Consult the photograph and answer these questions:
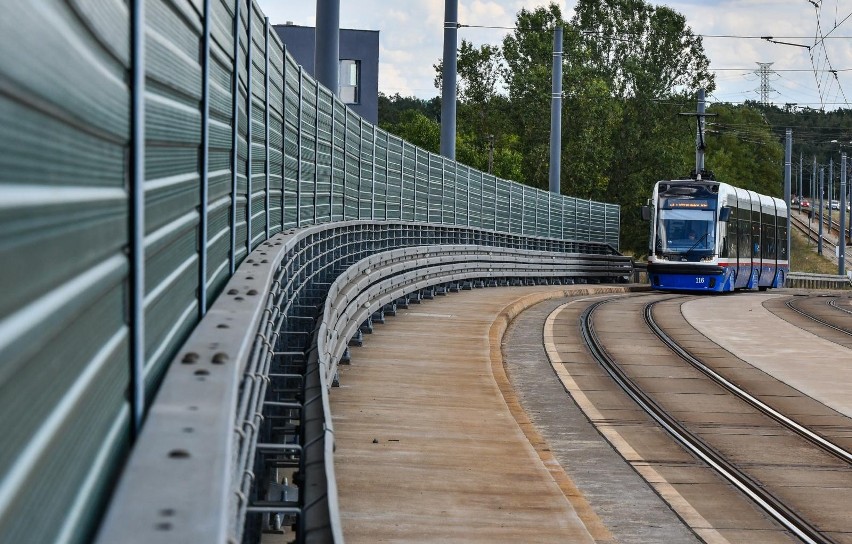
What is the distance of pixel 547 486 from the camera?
8930mm

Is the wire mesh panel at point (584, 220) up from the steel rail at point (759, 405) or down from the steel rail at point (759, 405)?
up

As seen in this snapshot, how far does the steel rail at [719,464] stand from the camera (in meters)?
9.27

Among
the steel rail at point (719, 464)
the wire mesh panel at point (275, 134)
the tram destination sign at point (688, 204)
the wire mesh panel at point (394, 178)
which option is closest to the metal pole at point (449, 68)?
the wire mesh panel at point (394, 178)

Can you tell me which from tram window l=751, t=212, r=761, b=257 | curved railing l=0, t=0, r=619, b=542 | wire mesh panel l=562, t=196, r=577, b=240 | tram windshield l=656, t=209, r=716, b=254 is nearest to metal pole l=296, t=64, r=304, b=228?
curved railing l=0, t=0, r=619, b=542

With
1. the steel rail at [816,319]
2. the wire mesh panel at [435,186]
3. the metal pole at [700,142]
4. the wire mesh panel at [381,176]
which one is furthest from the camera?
the metal pole at [700,142]

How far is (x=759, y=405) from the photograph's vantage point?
14883mm

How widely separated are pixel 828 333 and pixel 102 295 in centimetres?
2350

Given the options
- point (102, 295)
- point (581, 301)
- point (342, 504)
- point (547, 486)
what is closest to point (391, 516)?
point (342, 504)

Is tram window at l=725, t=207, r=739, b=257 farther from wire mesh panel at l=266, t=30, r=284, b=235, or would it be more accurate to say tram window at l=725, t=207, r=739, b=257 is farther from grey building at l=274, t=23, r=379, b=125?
grey building at l=274, t=23, r=379, b=125

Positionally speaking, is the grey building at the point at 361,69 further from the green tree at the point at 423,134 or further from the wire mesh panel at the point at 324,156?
the wire mesh panel at the point at 324,156

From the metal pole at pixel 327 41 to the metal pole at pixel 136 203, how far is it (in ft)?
43.9

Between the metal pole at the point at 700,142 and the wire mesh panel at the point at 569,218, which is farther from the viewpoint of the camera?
the wire mesh panel at the point at 569,218

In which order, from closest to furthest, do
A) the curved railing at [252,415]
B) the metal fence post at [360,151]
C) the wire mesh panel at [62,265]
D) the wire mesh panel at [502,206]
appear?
1. the wire mesh panel at [62,265]
2. the curved railing at [252,415]
3. the metal fence post at [360,151]
4. the wire mesh panel at [502,206]

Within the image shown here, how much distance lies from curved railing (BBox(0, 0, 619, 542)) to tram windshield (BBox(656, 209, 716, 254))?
32657 mm
